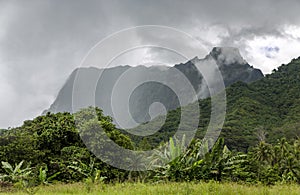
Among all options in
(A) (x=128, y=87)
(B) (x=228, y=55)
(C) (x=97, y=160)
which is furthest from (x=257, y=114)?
(A) (x=128, y=87)

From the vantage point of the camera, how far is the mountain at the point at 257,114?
57.4 m

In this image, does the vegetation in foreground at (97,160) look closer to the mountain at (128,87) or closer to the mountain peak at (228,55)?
the mountain at (128,87)

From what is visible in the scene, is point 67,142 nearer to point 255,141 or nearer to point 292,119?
point 255,141

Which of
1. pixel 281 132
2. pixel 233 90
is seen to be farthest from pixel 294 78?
pixel 281 132

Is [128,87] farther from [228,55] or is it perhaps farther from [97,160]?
[228,55]

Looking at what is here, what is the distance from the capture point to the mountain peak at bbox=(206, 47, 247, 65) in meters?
103

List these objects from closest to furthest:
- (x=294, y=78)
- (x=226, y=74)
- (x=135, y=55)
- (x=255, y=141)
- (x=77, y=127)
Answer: (x=135, y=55), (x=77, y=127), (x=255, y=141), (x=294, y=78), (x=226, y=74)

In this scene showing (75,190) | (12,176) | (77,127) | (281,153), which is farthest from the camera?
(281,153)

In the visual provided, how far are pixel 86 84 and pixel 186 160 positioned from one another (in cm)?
488

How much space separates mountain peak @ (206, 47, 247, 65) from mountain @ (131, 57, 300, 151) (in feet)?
57.1

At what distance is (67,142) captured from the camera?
75.0 ft

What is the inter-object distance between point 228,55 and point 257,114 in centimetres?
4664

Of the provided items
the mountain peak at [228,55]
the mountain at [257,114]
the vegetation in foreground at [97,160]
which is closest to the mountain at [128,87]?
the vegetation in foreground at [97,160]

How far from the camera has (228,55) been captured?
372 ft
